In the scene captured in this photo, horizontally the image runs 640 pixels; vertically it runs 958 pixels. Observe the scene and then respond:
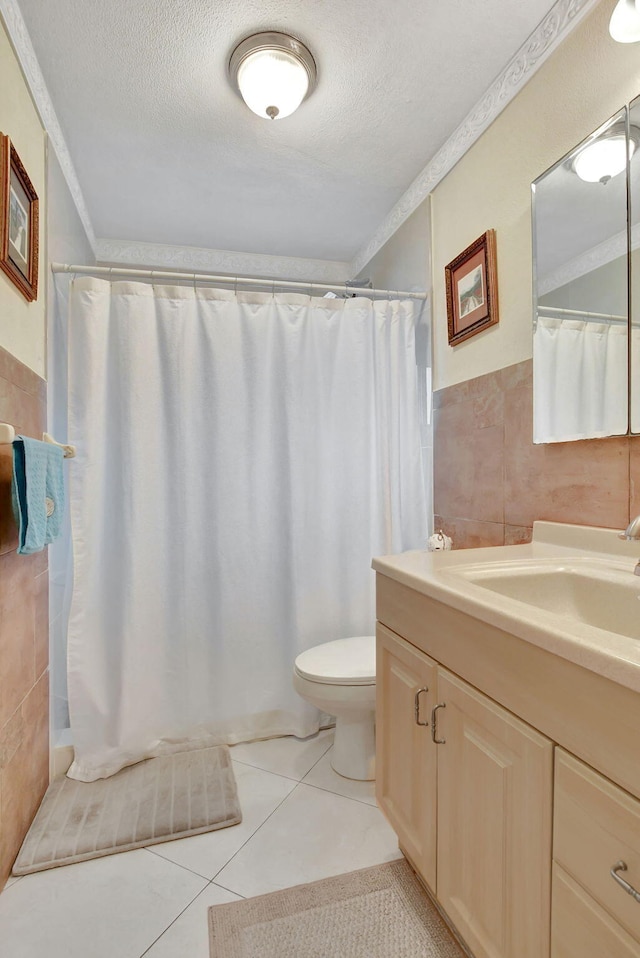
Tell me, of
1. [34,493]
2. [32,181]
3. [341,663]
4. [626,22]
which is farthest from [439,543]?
[32,181]

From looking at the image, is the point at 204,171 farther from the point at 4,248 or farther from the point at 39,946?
the point at 39,946

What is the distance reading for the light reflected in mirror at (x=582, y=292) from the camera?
119 centimetres

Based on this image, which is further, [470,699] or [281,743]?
[281,743]

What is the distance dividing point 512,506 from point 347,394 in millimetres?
844

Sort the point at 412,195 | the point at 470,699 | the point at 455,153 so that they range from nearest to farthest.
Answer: the point at 470,699
the point at 455,153
the point at 412,195

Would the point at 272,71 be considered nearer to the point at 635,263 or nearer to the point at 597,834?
the point at 635,263

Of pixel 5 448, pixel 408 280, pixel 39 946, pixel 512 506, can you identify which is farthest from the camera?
pixel 408 280

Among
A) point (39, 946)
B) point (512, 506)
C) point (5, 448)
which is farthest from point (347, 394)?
point (39, 946)

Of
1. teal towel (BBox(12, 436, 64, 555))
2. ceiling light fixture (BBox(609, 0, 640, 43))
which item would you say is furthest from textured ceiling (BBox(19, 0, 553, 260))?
teal towel (BBox(12, 436, 64, 555))

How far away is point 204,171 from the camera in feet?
6.64

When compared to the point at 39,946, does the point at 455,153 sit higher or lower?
higher

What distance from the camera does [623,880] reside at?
2.00 feet

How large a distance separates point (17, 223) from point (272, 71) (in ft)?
2.83

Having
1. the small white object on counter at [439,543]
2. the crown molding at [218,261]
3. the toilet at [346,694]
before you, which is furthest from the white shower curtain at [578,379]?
the crown molding at [218,261]
